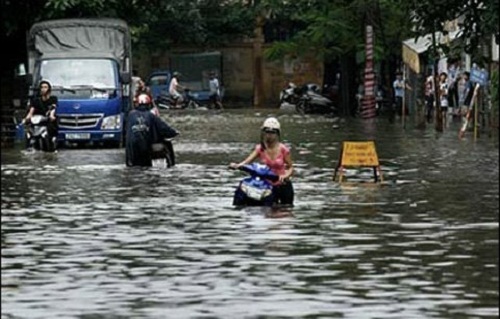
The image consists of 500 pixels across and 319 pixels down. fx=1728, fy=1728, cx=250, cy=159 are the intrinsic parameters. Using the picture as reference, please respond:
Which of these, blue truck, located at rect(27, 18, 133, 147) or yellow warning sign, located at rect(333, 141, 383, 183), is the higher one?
blue truck, located at rect(27, 18, 133, 147)

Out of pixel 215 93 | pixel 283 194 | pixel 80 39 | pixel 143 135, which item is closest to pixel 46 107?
pixel 80 39

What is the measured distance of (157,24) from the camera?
88.5 metres

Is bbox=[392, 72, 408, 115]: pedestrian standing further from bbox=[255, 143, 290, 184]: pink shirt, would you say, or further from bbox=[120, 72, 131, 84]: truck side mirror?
bbox=[255, 143, 290, 184]: pink shirt

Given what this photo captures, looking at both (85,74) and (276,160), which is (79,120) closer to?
(85,74)

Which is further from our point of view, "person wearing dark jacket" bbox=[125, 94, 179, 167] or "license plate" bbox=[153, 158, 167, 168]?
"license plate" bbox=[153, 158, 167, 168]

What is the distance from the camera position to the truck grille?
3950cm

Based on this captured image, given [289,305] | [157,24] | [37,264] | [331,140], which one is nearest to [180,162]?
[331,140]

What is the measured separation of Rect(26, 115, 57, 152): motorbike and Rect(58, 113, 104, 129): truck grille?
218cm

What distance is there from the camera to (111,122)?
39812 millimetres

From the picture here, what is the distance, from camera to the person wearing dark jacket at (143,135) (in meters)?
30.5

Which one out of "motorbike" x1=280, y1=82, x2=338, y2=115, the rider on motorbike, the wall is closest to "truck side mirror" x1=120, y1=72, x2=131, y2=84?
the rider on motorbike

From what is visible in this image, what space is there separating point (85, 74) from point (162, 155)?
1034 centimetres

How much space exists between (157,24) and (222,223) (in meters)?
69.7

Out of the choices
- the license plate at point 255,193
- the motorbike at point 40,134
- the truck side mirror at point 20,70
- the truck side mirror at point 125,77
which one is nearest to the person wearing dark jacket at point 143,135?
the motorbike at point 40,134
